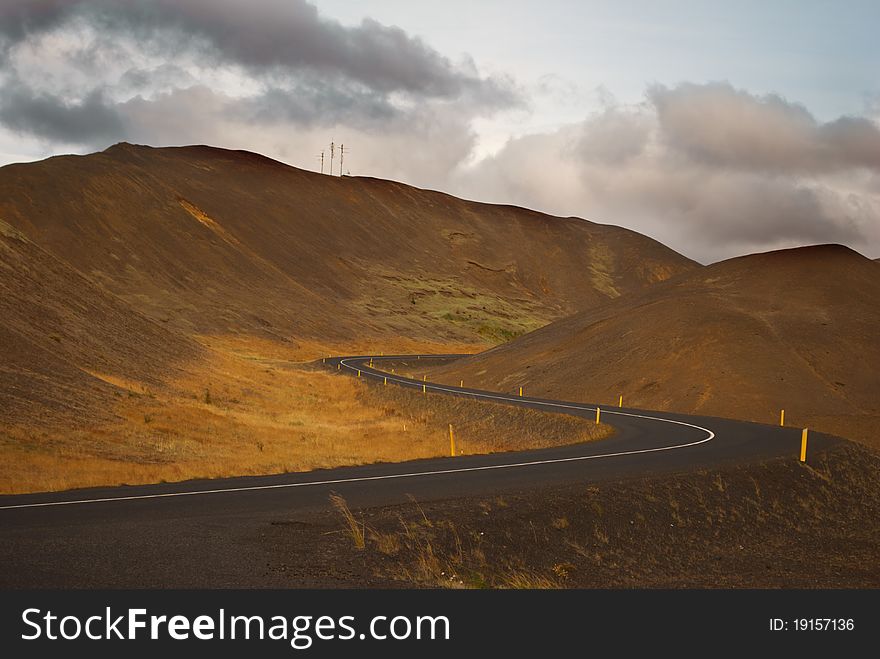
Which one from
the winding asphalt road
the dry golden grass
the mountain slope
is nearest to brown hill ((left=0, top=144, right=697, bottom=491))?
the dry golden grass

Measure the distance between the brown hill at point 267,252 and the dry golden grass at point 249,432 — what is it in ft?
175

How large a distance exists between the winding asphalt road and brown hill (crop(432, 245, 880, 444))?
63.1 feet

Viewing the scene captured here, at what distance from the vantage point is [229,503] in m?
16.0

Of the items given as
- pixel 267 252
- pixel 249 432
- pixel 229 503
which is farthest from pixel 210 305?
pixel 229 503

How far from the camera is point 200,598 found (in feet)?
30.7

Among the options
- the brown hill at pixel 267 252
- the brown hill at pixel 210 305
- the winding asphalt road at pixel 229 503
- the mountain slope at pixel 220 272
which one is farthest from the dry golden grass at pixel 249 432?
the brown hill at pixel 267 252

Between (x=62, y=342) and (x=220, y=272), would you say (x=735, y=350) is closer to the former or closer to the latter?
(x=62, y=342)

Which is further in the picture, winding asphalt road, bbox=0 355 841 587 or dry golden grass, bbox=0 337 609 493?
dry golden grass, bbox=0 337 609 493

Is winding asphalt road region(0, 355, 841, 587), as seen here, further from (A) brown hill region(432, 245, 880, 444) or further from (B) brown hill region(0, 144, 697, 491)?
(A) brown hill region(432, 245, 880, 444)

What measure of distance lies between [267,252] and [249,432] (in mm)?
118946

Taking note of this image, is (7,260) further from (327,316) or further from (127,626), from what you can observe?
(327,316)

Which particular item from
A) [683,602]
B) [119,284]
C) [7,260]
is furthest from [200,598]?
[119,284]

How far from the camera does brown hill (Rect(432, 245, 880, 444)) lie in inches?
1908

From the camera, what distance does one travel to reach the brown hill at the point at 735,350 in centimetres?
4847
